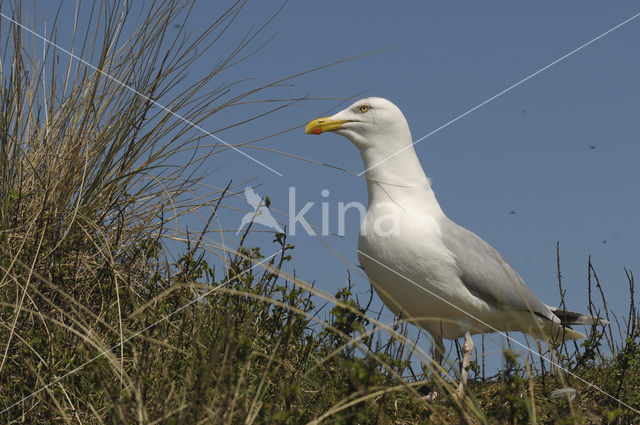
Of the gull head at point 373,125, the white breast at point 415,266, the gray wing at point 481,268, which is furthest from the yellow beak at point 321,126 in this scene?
the gray wing at point 481,268

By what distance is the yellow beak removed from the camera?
6184 millimetres

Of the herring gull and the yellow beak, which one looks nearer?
the herring gull

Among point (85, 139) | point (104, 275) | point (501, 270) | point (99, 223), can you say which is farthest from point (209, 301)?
point (501, 270)

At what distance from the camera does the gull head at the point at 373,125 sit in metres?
5.97

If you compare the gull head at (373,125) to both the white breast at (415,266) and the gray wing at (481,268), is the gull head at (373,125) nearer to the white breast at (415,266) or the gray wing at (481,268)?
the white breast at (415,266)

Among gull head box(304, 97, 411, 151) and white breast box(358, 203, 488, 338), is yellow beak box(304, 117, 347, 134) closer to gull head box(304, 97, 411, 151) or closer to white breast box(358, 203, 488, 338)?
gull head box(304, 97, 411, 151)

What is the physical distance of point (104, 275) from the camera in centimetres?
571

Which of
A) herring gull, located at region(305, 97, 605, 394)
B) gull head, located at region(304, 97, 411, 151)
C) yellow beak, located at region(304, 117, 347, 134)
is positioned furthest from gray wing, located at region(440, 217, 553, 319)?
yellow beak, located at region(304, 117, 347, 134)

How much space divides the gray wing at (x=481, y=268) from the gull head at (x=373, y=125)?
76cm

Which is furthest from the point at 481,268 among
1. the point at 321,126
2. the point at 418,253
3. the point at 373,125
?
the point at 321,126

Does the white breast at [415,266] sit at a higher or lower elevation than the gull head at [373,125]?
lower

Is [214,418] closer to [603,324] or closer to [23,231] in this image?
[23,231]

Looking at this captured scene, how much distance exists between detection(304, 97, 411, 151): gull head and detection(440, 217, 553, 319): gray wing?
0.76 metres

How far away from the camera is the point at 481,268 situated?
5551 millimetres
